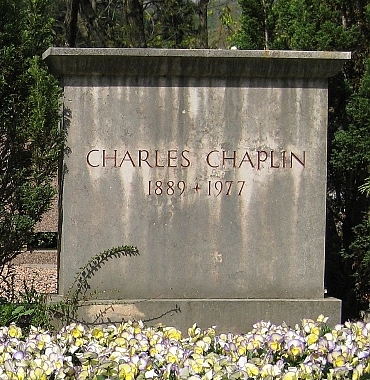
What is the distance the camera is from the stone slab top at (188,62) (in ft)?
21.9

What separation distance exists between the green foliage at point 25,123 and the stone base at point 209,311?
2.98 feet

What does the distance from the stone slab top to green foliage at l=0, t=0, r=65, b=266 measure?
0.78 ft

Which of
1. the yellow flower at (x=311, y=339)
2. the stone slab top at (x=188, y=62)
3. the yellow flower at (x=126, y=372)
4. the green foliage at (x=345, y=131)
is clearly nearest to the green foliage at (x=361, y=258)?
the green foliage at (x=345, y=131)

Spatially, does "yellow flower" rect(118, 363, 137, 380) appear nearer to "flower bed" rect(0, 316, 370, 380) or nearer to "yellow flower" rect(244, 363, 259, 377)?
"flower bed" rect(0, 316, 370, 380)

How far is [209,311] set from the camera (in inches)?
269

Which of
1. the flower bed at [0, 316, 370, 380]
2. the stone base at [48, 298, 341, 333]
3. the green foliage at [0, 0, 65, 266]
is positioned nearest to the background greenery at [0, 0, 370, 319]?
the green foliage at [0, 0, 65, 266]

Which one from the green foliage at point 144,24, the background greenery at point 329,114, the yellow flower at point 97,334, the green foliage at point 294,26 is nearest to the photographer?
the yellow flower at point 97,334

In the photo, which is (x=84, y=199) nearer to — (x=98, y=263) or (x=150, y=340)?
(x=98, y=263)

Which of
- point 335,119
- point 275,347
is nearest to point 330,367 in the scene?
point 275,347

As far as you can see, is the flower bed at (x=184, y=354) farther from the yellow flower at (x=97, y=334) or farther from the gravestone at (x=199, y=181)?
the gravestone at (x=199, y=181)

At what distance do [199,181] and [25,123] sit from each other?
1.51 m

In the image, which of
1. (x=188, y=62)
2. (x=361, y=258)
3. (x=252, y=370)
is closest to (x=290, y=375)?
(x=252, y=370)

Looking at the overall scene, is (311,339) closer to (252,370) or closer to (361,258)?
(252,370)

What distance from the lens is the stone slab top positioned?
21.9 feet
